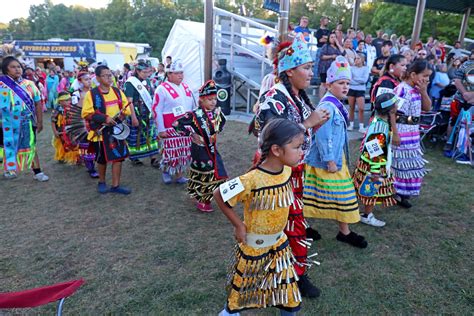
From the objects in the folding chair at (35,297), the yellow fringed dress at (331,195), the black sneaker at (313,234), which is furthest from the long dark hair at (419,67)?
the folding chair at (35,297)

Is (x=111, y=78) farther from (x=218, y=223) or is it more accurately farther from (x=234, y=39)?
(x=234, y=39)

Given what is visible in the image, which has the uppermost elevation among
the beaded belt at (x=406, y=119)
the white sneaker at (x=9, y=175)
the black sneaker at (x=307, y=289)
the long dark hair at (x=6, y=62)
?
the long dark hair at (x=6, y=62)

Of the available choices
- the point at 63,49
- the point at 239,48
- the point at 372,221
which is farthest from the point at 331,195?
the point at 63,49

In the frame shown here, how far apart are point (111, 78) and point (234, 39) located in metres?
7.00

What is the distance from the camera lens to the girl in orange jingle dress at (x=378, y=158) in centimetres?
358

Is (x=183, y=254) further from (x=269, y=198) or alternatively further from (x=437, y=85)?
(x=437, y=85)

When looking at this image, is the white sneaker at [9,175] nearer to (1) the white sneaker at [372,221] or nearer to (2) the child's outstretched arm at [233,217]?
(2) the child's outstretched arm at [233,217]

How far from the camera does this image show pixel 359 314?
2502 millimetres

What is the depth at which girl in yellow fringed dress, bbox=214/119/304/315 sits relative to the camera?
1936 millimetres

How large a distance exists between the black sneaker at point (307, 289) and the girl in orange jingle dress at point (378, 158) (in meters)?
1.42

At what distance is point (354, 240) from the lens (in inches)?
133

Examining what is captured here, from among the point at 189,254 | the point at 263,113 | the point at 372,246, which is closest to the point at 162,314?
the point at 189,254

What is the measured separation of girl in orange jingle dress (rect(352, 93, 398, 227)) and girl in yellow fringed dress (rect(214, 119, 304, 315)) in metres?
1.85

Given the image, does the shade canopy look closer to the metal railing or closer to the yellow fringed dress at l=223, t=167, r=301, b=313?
the metal railing
